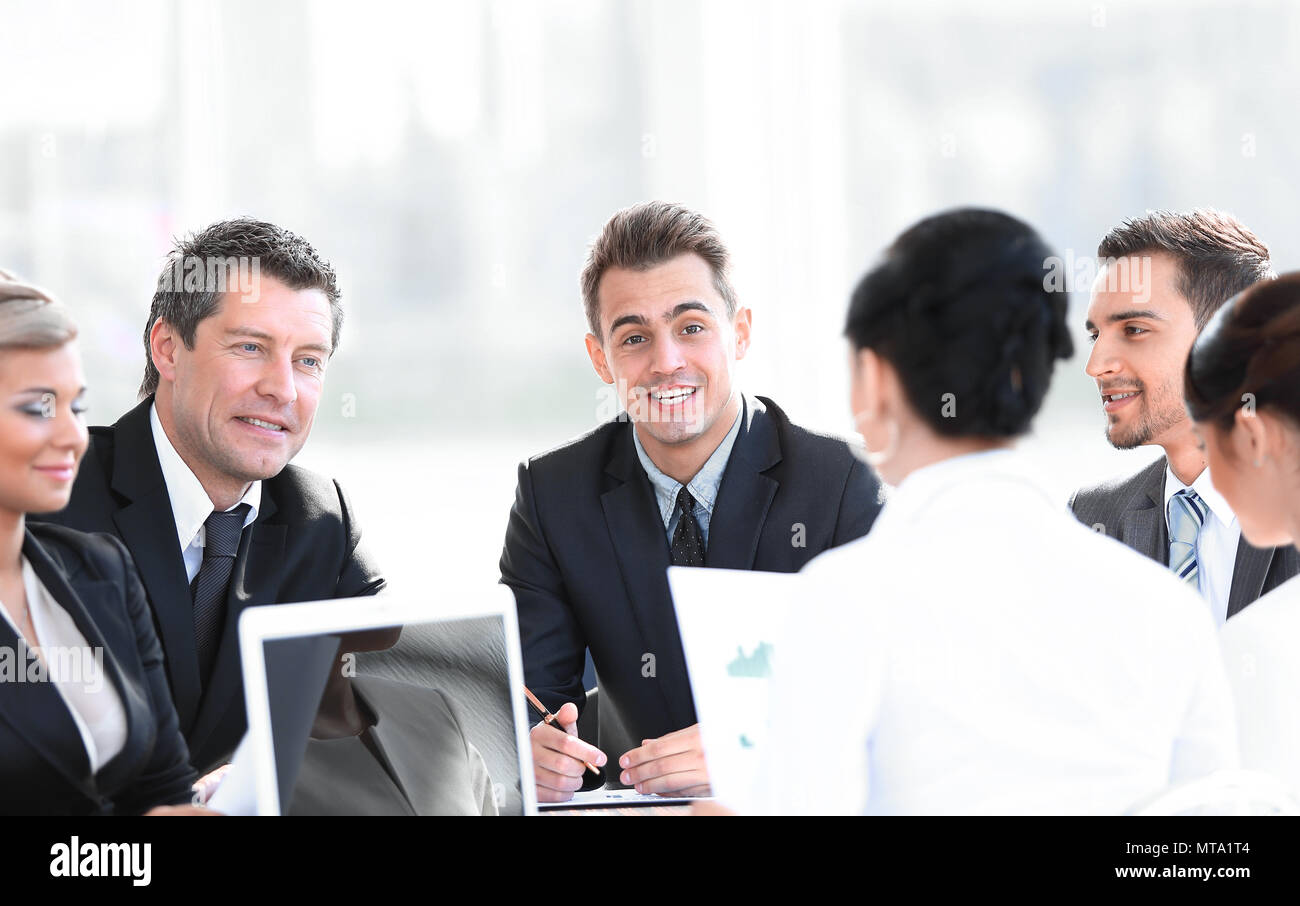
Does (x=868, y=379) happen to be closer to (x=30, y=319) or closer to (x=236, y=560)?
(x=30, y=319)

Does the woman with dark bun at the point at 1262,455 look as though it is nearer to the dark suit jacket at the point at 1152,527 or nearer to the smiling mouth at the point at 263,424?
the dark suit jacket at the point at 1152,527

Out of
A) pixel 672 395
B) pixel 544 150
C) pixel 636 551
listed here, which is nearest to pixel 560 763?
pixel 636 551

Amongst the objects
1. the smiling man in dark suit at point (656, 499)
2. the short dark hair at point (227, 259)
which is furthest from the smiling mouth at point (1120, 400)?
the short dark hair at point (227, 259)

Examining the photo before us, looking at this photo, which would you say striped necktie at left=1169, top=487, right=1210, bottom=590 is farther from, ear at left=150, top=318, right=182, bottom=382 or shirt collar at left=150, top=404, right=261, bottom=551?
ear at left=150, top=318, right=182, bottom=382

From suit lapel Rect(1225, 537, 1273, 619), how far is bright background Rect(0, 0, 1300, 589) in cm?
201

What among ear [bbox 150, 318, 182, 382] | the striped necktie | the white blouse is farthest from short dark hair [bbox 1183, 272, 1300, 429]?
ear [bbox 150, 318, 182, 382]

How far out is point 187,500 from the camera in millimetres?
2010

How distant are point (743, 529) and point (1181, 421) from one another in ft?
2.71

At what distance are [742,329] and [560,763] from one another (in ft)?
3.34

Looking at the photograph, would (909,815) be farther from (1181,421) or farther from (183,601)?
(1181,421)

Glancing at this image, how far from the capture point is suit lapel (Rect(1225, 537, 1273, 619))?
1.97 m

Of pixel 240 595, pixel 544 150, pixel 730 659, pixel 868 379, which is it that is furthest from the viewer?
pixel 544 150

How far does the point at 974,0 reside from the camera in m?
4.01
